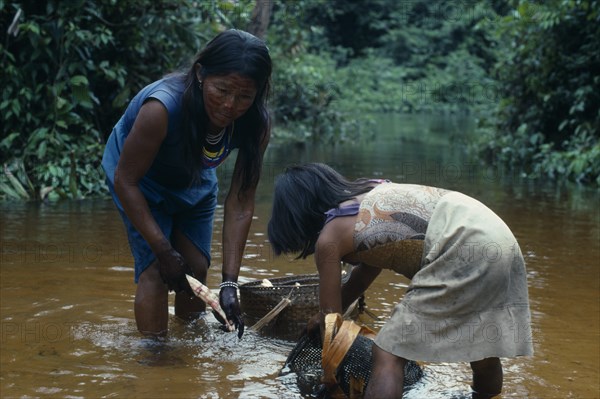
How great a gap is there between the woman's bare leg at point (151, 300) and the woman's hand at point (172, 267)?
20 centimetres

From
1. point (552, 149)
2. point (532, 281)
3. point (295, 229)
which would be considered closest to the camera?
point (295, 229)

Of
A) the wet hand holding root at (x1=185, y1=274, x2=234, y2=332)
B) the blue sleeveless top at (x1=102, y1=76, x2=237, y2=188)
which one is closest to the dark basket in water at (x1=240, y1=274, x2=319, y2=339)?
the wet hand holding root at (x1=185, y1=274, x2=234, y2=332)

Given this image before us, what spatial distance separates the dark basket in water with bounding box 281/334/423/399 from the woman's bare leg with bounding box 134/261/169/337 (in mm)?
688

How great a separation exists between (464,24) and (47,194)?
27248mm

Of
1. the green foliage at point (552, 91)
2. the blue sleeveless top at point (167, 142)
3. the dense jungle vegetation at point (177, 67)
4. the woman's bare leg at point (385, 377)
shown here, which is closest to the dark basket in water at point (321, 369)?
the woman's bare leg at point (385, 377)

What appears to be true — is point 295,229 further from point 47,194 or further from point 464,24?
point 464,24

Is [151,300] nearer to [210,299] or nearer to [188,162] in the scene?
[210,299]

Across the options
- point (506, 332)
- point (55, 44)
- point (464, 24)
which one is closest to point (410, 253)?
point (506, 332)

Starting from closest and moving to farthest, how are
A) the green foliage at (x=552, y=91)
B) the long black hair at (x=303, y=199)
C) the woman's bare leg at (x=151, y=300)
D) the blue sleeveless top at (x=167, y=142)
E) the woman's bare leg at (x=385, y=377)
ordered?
1. the woman's bare leg at (x=385, y=377)
2. the long black hair at (x=303, y=199)
3. the blue sleeveless top at (x=167, y=142)
4. the woman's bare leg at (x=151, y=300)
5. the green foliage at (x=552, y=91)

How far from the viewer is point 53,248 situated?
6004mm

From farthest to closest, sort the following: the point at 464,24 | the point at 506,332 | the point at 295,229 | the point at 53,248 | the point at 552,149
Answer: the point at 464,24 → the point at 552,149 → the point at 53,248 → the point at 295,229 → the point at 506,332

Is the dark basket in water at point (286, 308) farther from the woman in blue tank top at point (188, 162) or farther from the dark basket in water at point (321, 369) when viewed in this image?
the dark basket in water at point (321, 369)

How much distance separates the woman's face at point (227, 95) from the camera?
345 centimetres

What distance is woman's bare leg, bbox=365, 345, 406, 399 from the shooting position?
2863 mm
